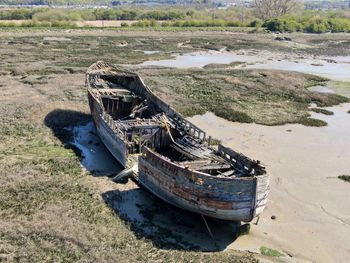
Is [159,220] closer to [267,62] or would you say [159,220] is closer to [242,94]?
[242,94]

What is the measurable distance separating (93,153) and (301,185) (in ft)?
30.7

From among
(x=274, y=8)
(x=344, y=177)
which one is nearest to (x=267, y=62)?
(x=344, y=177)

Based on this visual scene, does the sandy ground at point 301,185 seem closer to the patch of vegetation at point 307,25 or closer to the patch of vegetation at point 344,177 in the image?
the patch of vegetation at point 344,177

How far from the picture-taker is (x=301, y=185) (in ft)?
61.2

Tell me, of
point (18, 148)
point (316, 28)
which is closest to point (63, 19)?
point (316, 28)

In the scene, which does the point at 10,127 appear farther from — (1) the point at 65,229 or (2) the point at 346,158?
(2) the point at 346,158

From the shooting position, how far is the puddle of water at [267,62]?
4807 cm

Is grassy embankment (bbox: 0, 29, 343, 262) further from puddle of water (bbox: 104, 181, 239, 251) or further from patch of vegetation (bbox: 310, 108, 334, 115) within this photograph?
patch of vegetation (bbox: 310, 108, 334, 115)

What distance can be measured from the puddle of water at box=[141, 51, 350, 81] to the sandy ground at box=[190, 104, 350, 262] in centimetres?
2024

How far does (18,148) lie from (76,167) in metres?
3.58

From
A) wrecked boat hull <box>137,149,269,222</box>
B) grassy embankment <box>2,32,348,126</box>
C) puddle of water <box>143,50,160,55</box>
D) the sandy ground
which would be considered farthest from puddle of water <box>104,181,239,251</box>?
puddle of water <box>143,50,160,55</box>

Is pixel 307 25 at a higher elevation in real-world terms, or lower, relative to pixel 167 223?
higher

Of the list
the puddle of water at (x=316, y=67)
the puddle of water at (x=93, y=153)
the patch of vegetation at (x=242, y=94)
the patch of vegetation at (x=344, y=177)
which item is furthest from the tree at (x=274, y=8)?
the patch of vegetation at (x=344, y=177)

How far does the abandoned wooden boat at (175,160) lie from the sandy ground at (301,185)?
156cm
